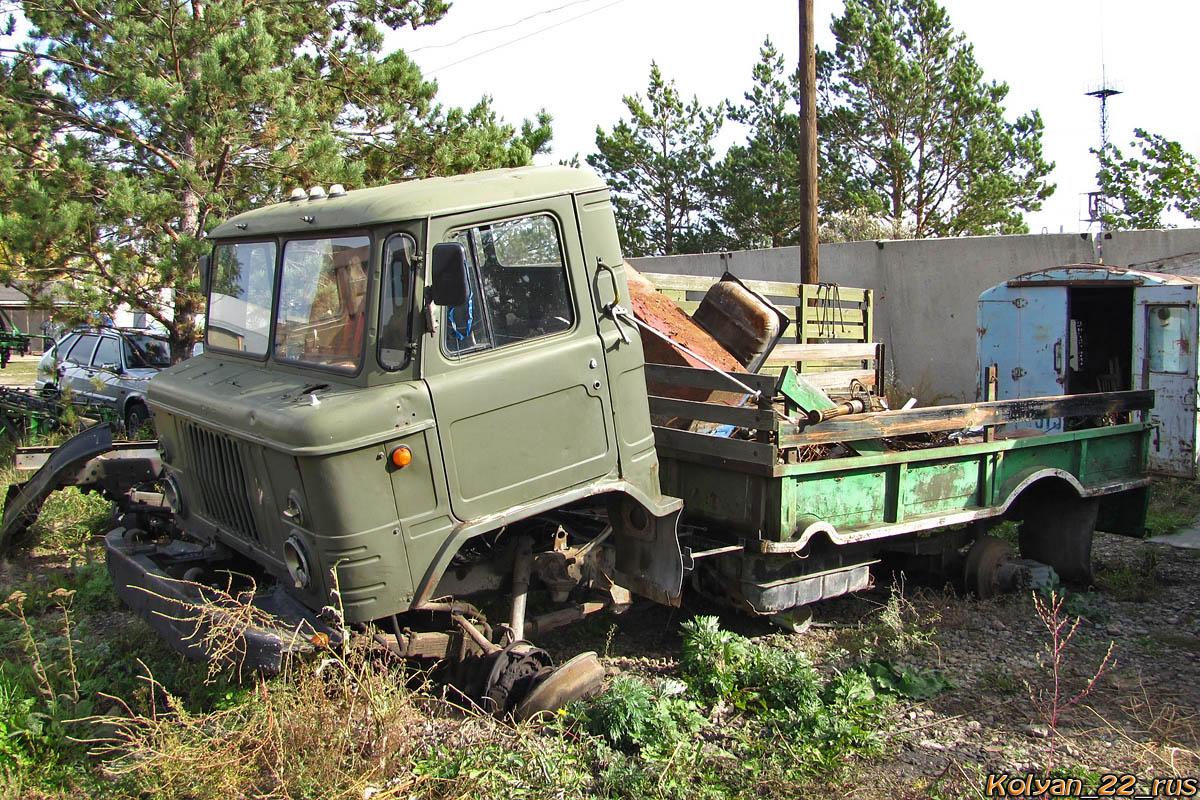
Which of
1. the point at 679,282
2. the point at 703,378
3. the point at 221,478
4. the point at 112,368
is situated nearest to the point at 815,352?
the point at 679,282

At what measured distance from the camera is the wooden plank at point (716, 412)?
15.8 ft

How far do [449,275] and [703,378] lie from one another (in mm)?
1778

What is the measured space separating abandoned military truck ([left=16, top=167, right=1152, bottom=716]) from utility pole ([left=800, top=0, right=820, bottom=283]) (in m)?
6.65

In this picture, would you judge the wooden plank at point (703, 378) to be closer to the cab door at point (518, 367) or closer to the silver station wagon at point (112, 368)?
the cab door at point (518, 367)

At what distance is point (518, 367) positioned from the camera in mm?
4230

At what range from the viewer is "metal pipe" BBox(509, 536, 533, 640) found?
455 centimetres

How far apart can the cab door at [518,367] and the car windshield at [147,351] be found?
952cm

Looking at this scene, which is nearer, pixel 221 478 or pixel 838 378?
pixel 221 478

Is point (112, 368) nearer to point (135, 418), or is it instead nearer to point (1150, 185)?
point (135, 418)

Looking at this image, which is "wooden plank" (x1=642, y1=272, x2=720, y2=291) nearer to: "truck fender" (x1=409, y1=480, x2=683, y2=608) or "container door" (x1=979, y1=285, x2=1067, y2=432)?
"truck fender" (x1=409, y1=480, x2=683, y2=608)

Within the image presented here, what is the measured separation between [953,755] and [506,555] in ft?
7.44

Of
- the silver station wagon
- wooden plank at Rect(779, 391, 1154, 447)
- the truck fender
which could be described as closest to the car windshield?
the silver station wagon

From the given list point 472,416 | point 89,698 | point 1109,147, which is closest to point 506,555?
point 472,416

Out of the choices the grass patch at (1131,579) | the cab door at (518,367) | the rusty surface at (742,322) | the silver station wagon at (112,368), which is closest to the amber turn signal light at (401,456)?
the cab door at (518,367)
